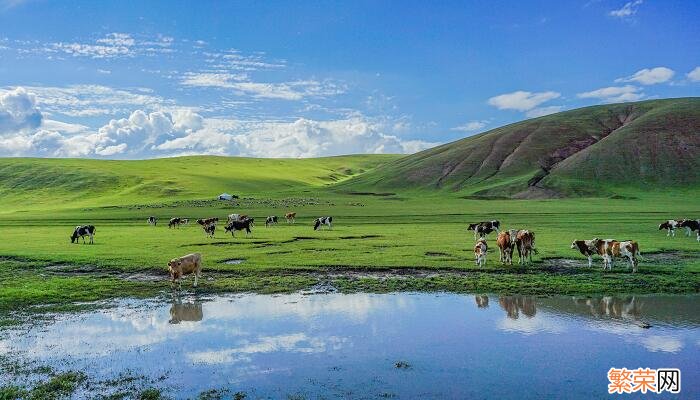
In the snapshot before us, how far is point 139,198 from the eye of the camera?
150 metres

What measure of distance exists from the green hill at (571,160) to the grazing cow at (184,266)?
353 ft

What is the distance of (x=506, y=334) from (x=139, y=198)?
148 metres

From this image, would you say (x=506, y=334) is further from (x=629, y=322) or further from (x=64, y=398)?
(x=64, y=398)

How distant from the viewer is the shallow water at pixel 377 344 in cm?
1354

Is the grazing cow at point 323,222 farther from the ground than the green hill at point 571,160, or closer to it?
closer to it

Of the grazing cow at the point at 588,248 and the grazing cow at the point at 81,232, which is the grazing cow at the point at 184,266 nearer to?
the grazing cow at the point at 588,248

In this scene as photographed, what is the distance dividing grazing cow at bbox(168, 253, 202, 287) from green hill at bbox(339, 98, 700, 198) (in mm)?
107515

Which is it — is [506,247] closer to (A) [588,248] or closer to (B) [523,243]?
(B) [523,243]

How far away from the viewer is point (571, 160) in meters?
151

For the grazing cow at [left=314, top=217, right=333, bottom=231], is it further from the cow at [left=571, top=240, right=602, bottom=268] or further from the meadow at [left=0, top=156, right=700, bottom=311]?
the cow at [left=571, top=240, right=602, bottom=268]

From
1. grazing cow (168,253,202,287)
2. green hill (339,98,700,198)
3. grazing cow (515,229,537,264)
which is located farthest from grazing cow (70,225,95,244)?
green hill (339,98,700,198)

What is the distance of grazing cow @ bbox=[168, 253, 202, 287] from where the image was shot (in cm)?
2533

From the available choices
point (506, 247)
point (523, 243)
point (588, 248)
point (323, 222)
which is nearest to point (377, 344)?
point (506, 247)

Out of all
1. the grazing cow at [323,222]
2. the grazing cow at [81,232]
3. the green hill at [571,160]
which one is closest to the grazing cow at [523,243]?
the grazing cow at [323,222]
